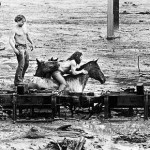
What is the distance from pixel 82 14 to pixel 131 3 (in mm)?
3389

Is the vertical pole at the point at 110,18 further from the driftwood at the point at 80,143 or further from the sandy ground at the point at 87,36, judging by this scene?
the driftwood at the point at 80,143

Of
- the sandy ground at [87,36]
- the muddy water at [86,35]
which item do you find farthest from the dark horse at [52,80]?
the muddy water at [86,35]

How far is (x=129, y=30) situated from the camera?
124 feet

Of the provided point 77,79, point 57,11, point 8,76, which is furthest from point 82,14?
point 77,79

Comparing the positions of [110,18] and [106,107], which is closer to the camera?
[106,107]

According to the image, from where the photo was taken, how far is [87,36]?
36375mm

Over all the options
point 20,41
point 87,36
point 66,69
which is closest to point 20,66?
point 20,41

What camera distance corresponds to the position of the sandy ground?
28.6 metres

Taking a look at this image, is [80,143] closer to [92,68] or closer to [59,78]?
[59,78]

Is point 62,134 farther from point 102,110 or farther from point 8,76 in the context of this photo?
point 8,76

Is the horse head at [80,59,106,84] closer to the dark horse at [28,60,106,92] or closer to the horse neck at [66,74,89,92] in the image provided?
the dark horse at [28,60,106,92]

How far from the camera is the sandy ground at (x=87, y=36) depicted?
1127 inches

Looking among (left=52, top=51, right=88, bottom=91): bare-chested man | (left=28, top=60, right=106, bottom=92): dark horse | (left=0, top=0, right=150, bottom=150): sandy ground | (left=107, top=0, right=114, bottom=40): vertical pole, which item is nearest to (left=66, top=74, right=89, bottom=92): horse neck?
(left=28, top=60, right=106, bottom=92): dark horse

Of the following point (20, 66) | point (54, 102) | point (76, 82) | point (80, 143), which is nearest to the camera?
point (80, 143)
